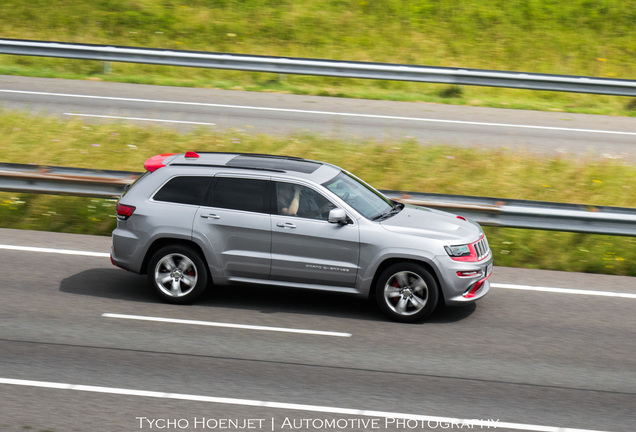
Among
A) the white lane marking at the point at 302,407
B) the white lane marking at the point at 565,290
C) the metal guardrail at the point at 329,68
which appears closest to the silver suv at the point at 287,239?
the white lane marking at the point at 565,290

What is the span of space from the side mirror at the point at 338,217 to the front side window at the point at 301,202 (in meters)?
0.17

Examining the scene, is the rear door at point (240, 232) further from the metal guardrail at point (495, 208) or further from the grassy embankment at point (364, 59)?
the grassy embankment at point (364, 59)

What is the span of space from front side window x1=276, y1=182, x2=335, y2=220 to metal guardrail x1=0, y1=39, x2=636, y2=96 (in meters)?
11.3

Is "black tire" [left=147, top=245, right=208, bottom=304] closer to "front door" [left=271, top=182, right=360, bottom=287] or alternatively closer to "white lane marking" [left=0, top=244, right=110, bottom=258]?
"front door" [left=271, top=182, right=360, bottom=287]

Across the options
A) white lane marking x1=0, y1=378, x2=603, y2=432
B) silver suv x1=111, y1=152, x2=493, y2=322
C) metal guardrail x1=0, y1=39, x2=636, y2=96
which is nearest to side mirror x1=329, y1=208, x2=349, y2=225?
silver suv x1=111, y1=152, x2=493, y2=322

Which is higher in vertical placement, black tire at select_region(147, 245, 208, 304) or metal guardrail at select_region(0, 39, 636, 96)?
metal guardrail at select_region(0, 39, 636, 96)

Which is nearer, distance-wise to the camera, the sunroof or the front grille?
the front grille

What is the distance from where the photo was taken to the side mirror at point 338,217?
860 centimetres

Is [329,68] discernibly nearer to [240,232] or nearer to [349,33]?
[349,33]

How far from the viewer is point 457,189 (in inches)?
546

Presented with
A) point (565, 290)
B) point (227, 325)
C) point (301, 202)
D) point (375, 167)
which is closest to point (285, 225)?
point (301, 202)

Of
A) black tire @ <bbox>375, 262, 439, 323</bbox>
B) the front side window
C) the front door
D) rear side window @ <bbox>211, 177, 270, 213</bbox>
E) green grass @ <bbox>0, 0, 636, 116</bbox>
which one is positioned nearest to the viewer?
black tire @ <bbox>375, 262, 439, 323</bbox>

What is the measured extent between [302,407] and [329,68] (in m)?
14.2

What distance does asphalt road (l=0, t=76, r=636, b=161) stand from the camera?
1598 cm
